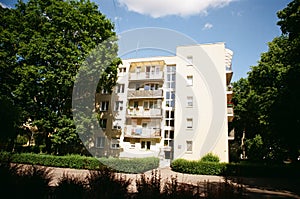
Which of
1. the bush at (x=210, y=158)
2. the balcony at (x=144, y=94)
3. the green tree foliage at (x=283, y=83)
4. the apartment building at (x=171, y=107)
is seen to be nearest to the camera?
the green tree foliage at (x=283, y=83)

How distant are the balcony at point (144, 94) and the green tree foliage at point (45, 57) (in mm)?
9750

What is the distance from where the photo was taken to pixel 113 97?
2672cm

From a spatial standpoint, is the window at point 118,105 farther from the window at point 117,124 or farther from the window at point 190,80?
the window at point 190,80

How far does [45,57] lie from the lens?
15.4 metres

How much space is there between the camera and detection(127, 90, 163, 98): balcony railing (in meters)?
25.2

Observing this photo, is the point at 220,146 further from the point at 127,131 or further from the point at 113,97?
the point at 113,97

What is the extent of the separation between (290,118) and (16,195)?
14.6m

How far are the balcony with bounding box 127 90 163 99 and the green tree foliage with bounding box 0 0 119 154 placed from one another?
9.75 meters

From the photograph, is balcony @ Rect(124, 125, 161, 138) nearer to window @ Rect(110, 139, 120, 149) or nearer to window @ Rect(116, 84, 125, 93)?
window @ Rect(110, 139, 120, 149)

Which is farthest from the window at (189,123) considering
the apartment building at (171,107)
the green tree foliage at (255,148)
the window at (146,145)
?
the green tree foliage at (255,148)

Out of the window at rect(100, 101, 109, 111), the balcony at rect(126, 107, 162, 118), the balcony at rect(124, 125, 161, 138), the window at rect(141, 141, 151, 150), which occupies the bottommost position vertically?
the window at rect(141, 141, 151, 150)

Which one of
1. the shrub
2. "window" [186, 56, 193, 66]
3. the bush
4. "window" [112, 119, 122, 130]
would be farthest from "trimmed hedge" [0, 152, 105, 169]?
"window" [186, 56, 193, 66]

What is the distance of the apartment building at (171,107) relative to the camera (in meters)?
21.4

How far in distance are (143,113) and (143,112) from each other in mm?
129
